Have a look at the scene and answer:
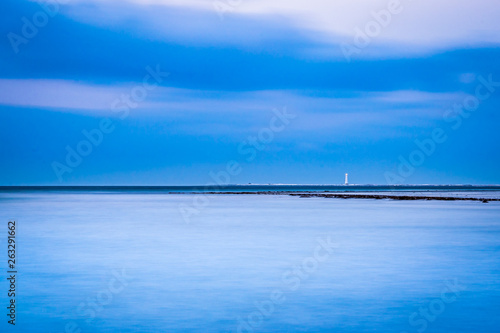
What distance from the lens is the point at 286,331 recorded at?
8703mm

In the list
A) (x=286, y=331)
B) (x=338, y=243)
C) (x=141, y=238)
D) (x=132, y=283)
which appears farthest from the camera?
(x=141, y=238)

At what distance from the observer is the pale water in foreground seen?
930 centimetres

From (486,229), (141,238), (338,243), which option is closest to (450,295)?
(338,243)

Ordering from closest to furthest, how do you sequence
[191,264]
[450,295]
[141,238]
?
[450,295] < [191,264] < [141,238]

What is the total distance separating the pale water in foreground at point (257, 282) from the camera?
30.5 feet

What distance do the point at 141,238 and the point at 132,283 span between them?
365 inches

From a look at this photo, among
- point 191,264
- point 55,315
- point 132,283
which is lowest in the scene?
point 55,315

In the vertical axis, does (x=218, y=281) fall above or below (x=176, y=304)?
above

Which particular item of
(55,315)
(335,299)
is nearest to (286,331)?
(335,299)

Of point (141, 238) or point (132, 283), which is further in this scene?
point (141, 238)

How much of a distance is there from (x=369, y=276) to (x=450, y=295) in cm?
234

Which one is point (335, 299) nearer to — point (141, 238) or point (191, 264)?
point (191, 264)

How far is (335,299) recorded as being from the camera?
10.9m

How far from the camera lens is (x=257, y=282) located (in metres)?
12.5
